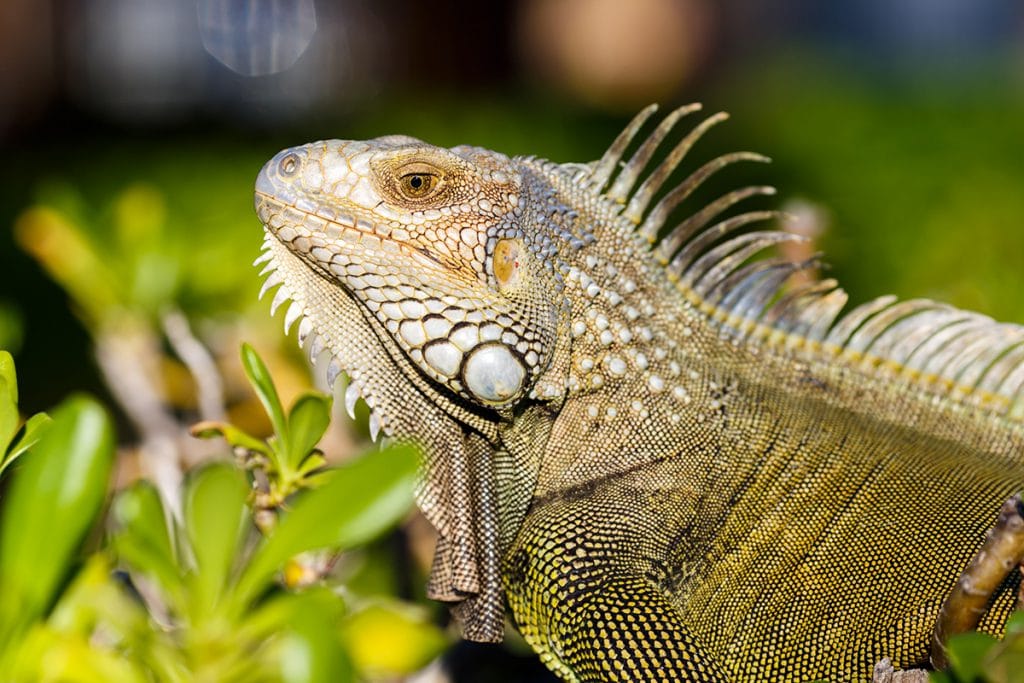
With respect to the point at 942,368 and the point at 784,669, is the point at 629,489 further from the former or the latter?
the point at 942,368

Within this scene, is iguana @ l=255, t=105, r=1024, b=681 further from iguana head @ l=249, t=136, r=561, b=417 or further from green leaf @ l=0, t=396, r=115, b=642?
green leaf @ l=0, t=396, r=115, b=642

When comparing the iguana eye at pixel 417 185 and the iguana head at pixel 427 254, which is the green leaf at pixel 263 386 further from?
the iguana eye at pixel 417 185

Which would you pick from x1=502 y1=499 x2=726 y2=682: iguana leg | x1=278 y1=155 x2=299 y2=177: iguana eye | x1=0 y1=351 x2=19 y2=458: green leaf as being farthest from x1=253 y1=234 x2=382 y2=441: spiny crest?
x1=0 y1=351 x2=19 y2=458: green leaf

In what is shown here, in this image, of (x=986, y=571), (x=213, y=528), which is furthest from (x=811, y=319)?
(x=213, y=528)

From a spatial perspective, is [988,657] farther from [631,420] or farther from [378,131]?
[378,131]

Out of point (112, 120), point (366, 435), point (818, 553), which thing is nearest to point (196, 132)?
point (112, 120)

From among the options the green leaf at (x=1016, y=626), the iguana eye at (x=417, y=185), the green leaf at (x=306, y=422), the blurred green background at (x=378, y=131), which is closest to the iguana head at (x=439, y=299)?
the iguana eye at (x=417, y=185)
